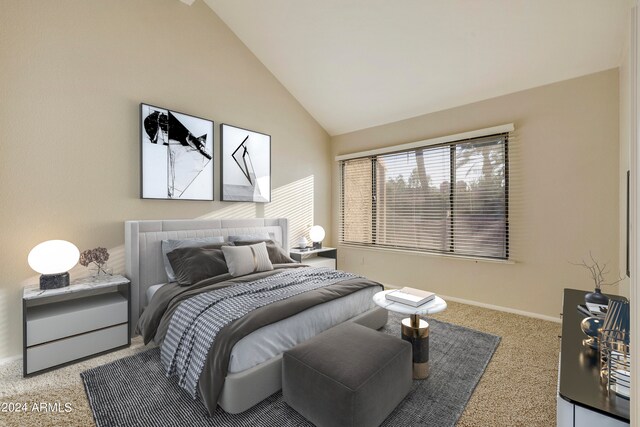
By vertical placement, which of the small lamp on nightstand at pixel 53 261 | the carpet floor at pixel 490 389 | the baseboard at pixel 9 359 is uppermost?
the small lamp on nightstand at pixel 53 261

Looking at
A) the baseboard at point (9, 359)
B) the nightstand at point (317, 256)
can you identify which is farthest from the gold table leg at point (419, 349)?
the baseboard at point (9, 359)

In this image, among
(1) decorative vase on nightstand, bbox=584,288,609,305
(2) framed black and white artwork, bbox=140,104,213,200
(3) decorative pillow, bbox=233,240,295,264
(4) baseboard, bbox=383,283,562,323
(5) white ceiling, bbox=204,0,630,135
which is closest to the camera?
(1) decorative vase on nightstand, bbox=584,288,609,305

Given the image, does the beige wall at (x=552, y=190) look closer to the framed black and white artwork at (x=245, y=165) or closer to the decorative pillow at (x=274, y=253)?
the decorative pillow at (x=274, y=253)

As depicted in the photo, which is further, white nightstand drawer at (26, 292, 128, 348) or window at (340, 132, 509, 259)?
window at (340, 132, 509, 259)

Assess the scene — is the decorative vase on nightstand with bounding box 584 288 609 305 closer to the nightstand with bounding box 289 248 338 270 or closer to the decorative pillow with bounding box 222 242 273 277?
the decorative pillow with bounding box 222 242 273 277

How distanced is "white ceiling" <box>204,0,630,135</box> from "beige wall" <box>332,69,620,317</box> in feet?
0.72

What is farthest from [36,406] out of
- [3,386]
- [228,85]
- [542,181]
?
[542,181]

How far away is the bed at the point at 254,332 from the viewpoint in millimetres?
1778

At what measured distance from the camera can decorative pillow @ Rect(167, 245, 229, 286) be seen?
107 inches

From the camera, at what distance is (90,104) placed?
2.74m

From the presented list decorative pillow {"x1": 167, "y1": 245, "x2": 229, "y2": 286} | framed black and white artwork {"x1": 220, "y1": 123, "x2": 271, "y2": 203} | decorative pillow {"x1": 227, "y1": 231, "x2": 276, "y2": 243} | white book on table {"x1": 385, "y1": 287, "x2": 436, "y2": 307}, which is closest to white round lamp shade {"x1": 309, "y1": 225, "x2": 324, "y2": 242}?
framed black and white artwork {"x1": 220, "y1": 123, "x2": 271, "y2": 203}

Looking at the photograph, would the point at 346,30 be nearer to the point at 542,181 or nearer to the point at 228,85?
the point at 228,85

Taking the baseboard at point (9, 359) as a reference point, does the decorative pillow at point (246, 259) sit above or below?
above

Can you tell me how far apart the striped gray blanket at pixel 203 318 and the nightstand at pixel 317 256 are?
1.73 meters
